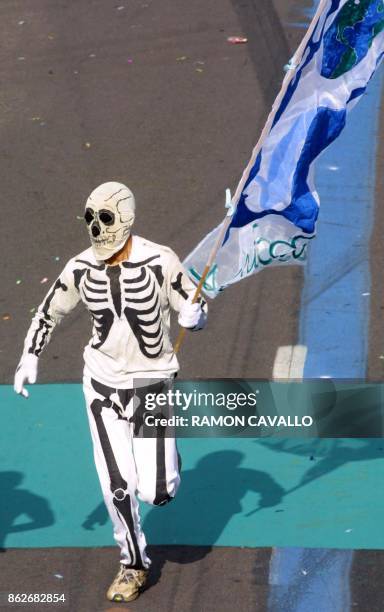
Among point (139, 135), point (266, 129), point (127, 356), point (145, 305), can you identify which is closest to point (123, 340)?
point (127, 356)

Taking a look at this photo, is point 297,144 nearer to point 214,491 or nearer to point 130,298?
point 130,298

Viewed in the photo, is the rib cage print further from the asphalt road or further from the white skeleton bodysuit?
the asphalt road

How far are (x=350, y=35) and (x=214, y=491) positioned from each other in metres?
3.14

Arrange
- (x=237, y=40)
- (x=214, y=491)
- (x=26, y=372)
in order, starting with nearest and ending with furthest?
1. (x=26, y=372)
2. (x=214, y=491)
3. (x=237, y=40)

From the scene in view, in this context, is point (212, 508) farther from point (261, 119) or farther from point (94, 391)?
point (261, 119)

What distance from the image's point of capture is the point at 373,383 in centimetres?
991

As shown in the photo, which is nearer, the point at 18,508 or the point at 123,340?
the point at 123,340

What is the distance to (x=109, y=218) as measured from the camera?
7312mm

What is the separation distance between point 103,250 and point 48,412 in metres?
2.64

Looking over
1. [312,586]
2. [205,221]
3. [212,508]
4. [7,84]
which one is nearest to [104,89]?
[7,84]

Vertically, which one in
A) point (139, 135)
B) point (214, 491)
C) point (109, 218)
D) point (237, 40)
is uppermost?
point (109, 218)

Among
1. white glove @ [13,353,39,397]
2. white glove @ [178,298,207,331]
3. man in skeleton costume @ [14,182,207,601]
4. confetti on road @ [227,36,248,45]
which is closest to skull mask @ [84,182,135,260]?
man in skeleton costume @ [14,182,207,601]

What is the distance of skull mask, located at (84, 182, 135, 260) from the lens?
7316 millimetres

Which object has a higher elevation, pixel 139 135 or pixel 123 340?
pixel 123 340
